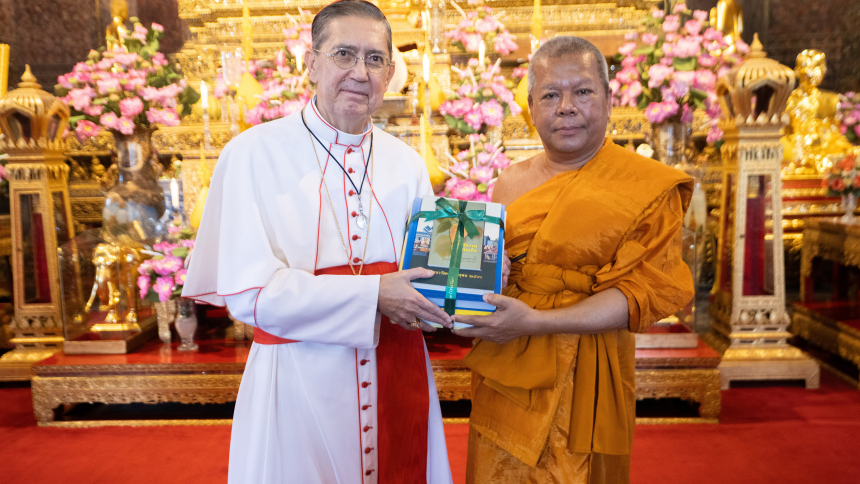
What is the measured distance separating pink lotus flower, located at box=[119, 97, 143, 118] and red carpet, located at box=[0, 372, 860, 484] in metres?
1.89

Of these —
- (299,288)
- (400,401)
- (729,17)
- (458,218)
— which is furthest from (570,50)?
(729,17)

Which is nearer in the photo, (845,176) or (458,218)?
(458,218)

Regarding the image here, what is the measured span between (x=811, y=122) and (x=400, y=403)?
484 centimetres

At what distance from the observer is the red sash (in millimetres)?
1548

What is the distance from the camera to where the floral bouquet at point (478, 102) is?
124 inches

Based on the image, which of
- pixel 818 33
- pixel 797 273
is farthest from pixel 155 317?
pixel 818 33

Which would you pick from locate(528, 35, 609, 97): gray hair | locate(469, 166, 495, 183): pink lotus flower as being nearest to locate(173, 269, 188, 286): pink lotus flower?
locate(469, 166, 495, 183): pink lotus flower

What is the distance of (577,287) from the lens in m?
1.52

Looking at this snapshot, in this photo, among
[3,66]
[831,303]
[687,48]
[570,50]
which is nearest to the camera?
[570,50]

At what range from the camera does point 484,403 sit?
5.51 ft

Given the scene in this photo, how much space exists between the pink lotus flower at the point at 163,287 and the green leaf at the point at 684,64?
313 cm

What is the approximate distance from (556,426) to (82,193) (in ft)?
16.5

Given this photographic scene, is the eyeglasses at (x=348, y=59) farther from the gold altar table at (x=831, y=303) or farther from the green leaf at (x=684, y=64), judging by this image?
the gold altar table at (x=831, y=303)

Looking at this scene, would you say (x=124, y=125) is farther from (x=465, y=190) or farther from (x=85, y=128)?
(x=465, y=190)
